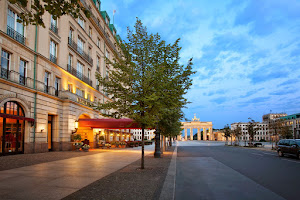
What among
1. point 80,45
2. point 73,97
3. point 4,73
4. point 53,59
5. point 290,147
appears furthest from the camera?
point 80,45

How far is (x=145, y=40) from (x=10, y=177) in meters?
8.94

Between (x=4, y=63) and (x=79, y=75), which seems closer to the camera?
(x=4, y=63)

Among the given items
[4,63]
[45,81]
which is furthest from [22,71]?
[45,81]

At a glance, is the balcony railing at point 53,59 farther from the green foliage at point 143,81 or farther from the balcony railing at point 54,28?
the green foliage at point 143,81

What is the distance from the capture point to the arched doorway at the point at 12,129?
19.0 m

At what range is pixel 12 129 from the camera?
65.9ft

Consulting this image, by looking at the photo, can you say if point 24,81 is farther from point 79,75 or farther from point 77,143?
point 79,75

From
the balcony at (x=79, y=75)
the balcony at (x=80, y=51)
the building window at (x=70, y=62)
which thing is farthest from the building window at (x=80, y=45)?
the balcony at (x=79, y=75)

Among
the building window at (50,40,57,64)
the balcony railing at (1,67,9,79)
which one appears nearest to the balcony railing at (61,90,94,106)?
the building window at (50,40,57,64)

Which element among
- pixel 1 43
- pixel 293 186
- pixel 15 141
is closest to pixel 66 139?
pixel 15 141

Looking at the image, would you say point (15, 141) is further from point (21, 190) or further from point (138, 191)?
point (138, 191)

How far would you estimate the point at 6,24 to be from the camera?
19047mm

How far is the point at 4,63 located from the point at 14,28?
136 inches

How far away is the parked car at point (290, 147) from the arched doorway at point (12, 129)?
77.0 feet
